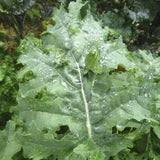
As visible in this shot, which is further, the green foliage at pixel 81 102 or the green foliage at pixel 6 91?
the green foliage at pixel 6 91

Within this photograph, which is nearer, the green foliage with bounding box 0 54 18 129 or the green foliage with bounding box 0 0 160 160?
the green foliage with bounding box 0 0 160 160

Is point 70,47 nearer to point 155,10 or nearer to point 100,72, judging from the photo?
point 100,72

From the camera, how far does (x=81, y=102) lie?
1042 mm

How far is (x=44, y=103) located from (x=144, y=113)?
1.79 ft

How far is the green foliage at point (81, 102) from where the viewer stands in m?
0.89

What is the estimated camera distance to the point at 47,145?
863mm

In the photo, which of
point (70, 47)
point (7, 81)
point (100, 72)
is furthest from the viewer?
point (7, 81)

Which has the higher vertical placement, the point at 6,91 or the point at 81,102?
the point at 6,91

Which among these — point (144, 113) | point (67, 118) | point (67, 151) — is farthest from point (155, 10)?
point (67, 151)

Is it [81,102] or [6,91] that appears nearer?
[81,102]

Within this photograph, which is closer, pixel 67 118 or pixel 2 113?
pixel 67 118

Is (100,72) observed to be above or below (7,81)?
below

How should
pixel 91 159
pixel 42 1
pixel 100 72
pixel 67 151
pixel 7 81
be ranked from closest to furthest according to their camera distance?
pixel 91 159
pixel 67 151
pixel 100 72
pixel 7 81
pixel 42 1

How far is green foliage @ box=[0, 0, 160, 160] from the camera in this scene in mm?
893
